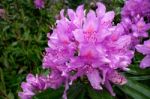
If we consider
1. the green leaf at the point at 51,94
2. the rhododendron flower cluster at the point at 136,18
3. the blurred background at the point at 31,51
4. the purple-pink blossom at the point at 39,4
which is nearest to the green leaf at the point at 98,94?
the blurred background at the point at 31,51

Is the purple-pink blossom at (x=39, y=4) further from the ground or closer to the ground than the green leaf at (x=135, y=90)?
further from the ground

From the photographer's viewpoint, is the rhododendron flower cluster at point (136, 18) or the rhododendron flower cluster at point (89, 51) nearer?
the rhododendron flower cluster at point (89, 51)

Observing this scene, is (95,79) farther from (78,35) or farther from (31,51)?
(31,51)

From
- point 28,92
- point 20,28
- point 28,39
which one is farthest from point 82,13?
point 20,28

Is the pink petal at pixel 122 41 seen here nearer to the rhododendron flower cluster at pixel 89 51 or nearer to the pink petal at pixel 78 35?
the rhododendron flower cluster at pixel 89 51

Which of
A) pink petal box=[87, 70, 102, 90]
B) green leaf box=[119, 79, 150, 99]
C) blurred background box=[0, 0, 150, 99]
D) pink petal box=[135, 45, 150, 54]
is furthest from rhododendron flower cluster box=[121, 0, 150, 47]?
pink petal box=[87, 70, 102, 90]

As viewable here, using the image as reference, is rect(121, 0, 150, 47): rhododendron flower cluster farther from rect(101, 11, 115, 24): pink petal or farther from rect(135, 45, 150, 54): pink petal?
rect(101, 11, 115, 24): pink petal

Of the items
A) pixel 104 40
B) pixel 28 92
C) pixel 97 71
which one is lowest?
pixel 28 92

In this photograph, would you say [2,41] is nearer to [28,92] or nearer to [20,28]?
[20,28]
